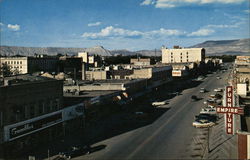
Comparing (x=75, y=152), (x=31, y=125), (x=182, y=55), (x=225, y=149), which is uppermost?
(x=182, y=55)

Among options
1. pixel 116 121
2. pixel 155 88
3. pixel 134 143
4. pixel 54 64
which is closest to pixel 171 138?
pixel 134 143

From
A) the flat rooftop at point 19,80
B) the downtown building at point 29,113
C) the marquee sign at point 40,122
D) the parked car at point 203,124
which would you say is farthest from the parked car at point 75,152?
the parked car at point 203,124

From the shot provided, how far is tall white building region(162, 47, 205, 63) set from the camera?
189 metres

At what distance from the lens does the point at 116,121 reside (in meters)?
43.4

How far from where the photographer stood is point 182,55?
19350cm

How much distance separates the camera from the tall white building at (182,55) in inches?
7431

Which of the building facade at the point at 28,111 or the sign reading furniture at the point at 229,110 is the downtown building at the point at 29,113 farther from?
the sign reading furniture at the point at 229,110

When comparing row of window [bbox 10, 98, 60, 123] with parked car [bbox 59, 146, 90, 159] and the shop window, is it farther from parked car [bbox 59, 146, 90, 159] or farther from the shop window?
parked car [bbox 59, 146, 90, 159]

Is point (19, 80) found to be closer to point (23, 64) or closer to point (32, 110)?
point (32, 110)

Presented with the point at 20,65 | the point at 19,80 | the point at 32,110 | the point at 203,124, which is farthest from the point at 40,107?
the point at 20,65

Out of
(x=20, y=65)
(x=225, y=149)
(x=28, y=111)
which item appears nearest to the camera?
(x=225, y=149)

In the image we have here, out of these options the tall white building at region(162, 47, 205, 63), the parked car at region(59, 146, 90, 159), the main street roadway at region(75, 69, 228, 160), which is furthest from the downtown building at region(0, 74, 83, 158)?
the tall white building at region(162, 47, 205, 63)

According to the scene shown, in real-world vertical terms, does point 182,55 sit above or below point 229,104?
above

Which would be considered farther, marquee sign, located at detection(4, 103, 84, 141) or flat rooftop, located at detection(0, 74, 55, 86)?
flat rooftop, located at detection(0, 74, 55, 86)
